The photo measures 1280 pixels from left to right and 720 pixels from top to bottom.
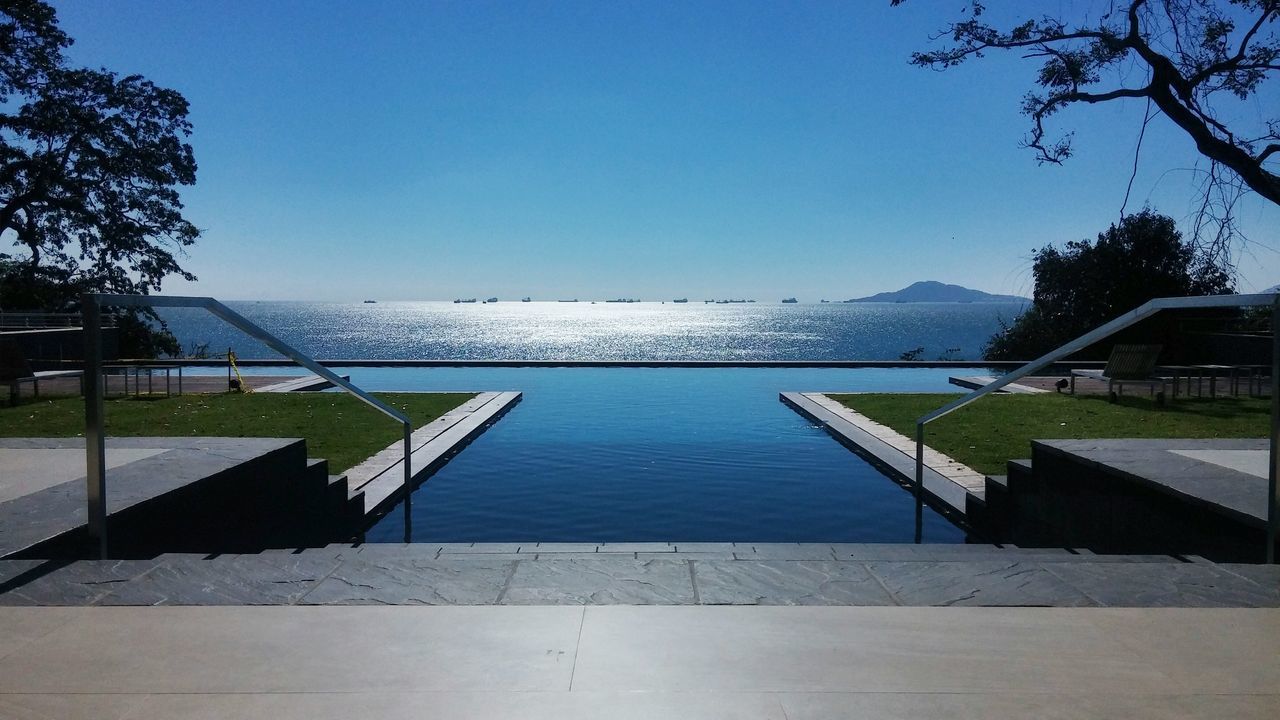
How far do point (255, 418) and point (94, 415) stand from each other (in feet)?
25.3

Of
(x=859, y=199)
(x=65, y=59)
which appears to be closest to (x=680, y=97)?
(x=859, y=199)

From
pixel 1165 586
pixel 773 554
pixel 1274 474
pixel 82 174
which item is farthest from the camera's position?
pixel 82 174

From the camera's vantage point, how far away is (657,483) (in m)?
7.27

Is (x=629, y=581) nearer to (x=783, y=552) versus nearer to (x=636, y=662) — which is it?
(x=636, y=662)

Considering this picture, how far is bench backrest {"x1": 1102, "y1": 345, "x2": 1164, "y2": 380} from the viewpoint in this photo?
1166cm

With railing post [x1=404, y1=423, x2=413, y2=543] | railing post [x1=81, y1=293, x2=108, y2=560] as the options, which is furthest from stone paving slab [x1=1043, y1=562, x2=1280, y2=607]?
railing post [x1=404, y1=423, x2=413, y2=543]

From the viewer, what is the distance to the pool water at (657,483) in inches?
230

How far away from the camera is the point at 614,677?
2232mm

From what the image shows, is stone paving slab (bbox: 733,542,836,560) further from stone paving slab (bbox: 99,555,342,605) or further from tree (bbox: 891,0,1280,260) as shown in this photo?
tree (bbox: 891,0,1280,260)

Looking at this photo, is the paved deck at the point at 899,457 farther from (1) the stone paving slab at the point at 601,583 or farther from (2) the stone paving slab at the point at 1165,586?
(1) the stone paving slab at the point at 601,583

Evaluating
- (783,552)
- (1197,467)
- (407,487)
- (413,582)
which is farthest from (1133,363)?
(413,582)

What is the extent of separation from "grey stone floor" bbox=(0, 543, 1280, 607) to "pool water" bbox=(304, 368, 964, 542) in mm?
2202

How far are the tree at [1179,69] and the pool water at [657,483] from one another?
476 cm

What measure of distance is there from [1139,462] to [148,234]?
2878cm
